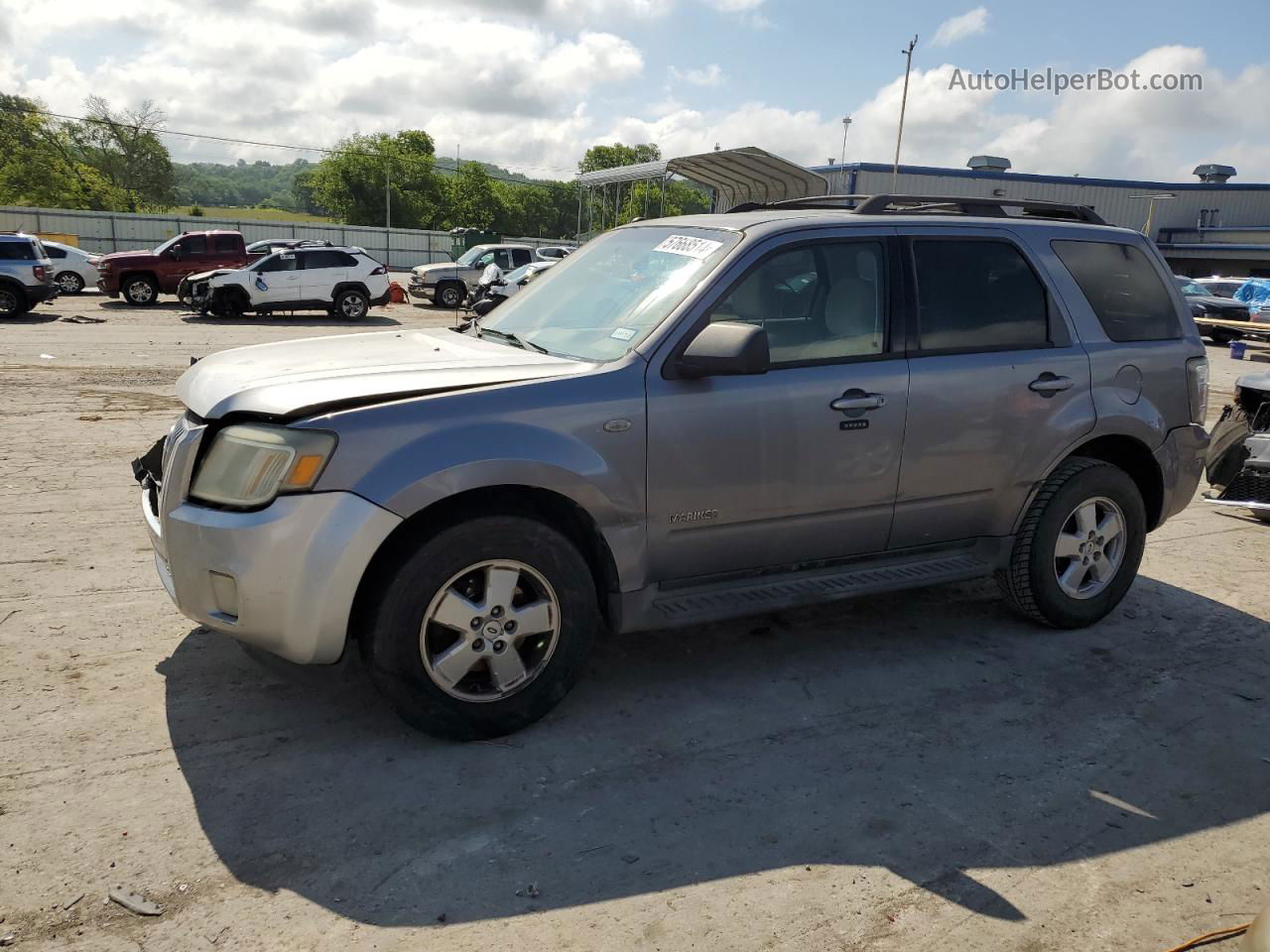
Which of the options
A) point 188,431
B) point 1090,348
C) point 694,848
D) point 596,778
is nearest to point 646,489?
point 596,778

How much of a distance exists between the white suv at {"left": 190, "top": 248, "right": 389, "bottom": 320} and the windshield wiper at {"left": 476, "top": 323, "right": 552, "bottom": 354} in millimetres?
19199

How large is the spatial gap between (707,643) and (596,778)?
4.41ft

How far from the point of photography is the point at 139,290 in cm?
2483

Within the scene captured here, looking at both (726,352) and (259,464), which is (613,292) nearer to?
(726,352)

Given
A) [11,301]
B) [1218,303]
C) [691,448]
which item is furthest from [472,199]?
[691,448]

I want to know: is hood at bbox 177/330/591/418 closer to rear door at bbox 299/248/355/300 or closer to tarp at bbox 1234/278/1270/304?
rear door at bbox 299/248/355/300

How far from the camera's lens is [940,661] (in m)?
4.59

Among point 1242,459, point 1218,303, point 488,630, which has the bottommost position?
point 488,630

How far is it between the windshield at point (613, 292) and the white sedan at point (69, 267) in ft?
88.5

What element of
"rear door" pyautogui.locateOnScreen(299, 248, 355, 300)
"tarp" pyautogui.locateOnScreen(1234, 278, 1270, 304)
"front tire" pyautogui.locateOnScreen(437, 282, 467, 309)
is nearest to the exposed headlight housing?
"rear door" pyautogui.locateOnScreen(299, 248, 355, 300)

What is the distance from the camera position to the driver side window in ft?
13.4

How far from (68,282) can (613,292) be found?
27846mm

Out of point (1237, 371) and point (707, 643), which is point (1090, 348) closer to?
point (707, 643)

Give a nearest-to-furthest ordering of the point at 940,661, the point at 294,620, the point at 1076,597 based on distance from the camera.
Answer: the point at 294,620
the point at 940,661
the point at 1076,597
